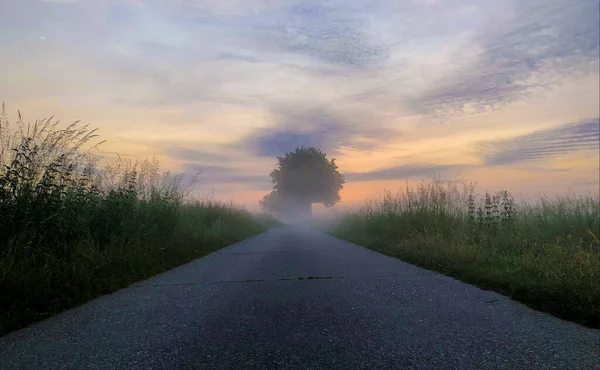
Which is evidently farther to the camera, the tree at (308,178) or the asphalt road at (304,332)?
the tree at (308,178)

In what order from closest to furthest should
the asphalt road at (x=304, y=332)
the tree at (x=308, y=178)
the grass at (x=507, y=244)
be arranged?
1. the asphalt road at (x=304, y=332)
2. the grass at (x=507, y=244)
3. the tree at (x=308, y=178)

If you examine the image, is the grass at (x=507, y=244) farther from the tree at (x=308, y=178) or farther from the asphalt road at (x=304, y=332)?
the tree at (x=308, y=178)

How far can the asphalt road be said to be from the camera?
300 cm

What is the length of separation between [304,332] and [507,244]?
20.5 feet

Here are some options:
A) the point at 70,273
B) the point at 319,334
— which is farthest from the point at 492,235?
the point at 70,273

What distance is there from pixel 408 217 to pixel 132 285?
30.3ft

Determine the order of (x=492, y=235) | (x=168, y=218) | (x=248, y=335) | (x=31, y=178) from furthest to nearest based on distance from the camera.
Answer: (x=168, y=218) < (x=492, y=235) < (x=31, y=178) < (x=248, y=335)

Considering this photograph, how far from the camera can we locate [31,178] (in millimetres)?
5914

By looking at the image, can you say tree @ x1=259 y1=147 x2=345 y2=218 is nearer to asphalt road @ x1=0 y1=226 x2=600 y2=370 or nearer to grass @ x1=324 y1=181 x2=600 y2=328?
grass @ x1=324 y1=181 x2=600 y2=328

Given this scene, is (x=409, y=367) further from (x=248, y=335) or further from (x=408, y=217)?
(x=408, y=217)

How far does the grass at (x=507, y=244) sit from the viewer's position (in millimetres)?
4629

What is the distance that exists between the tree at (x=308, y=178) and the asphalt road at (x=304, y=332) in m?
48.9

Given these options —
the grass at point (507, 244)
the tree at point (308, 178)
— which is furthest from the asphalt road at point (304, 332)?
the tree at point (308, 178)

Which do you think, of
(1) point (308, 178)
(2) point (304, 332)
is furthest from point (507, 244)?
(1) point (308, 178)
